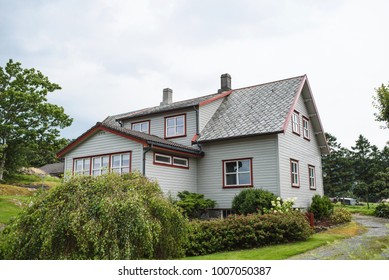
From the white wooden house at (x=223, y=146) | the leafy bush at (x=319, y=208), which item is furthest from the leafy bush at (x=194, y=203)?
the leafy bush at (x=319, y=208)

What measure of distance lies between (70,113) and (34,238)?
111 ft

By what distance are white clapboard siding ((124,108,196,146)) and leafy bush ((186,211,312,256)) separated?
→ 8.63 metres

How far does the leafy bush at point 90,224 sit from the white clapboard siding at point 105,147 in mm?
7349

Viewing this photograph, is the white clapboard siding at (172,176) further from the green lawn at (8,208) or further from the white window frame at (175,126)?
the green lawn at (8,208)

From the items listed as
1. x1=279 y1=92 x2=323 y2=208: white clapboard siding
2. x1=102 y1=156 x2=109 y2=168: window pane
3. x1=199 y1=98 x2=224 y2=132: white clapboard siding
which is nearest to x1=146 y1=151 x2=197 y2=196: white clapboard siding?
x1=199 y1=98 x2=224 y2=132: white clapboard siding

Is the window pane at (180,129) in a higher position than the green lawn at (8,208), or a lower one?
higher

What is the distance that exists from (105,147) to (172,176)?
386cm

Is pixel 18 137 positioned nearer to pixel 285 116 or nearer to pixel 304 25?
pixel 285 116

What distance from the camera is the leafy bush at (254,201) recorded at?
16.7 metres

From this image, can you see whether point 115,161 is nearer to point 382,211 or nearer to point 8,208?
point 8,208

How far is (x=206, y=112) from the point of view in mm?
21797

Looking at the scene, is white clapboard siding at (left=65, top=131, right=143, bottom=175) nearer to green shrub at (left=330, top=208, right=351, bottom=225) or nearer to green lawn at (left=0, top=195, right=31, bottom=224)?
green lawn at (left=0, top=195, right=31, bottom=224)

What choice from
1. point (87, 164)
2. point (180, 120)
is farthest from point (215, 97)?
point (87, 164)

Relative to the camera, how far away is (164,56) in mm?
17578
